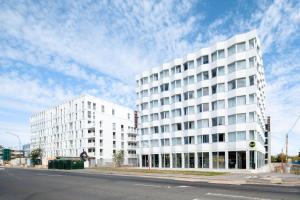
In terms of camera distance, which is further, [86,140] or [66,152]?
[66,152]

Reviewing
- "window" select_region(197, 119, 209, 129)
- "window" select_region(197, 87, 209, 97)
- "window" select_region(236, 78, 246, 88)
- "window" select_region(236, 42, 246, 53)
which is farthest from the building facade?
"window" select_region(236, 42, 246, 53)

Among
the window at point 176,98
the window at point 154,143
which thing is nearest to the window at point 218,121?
the window at point 176,98

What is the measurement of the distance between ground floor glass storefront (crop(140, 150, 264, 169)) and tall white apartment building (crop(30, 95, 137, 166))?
28541 millimetres

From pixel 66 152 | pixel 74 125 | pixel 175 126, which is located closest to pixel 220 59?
pixel 175 126

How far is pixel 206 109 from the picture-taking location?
190 feet

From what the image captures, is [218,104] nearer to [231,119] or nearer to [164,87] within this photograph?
[231,119]

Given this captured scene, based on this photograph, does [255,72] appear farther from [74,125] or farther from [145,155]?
[74,125]

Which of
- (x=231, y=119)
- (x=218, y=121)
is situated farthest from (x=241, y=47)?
Result: (x=218, y=121)

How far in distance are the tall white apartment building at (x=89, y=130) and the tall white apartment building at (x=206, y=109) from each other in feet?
90.2

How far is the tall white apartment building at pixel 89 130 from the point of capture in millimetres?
96875

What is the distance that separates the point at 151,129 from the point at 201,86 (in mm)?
17908

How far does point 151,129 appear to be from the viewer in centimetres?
7125

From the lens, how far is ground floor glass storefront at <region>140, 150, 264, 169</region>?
50.2 m

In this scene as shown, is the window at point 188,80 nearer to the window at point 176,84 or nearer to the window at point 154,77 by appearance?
the window at point 176,84
